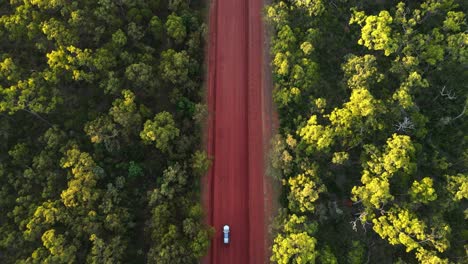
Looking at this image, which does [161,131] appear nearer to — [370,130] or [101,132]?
[101,132]

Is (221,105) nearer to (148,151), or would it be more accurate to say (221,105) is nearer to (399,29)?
(148,151)

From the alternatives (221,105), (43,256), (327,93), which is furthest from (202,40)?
(43,256)

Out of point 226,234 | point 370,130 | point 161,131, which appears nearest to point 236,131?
point 161,131

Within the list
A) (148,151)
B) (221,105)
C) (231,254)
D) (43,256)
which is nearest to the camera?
(43,256)

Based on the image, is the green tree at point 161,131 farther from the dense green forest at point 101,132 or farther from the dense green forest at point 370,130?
the dense green forest at point 370,130

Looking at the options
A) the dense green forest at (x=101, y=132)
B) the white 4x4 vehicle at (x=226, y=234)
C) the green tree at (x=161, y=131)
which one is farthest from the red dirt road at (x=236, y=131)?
the green tree at (x=161, y=131)

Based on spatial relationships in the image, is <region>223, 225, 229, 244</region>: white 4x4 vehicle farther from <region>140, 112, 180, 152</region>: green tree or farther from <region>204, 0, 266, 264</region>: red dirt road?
<region>140, 112, 180, 152</region>: green tree
